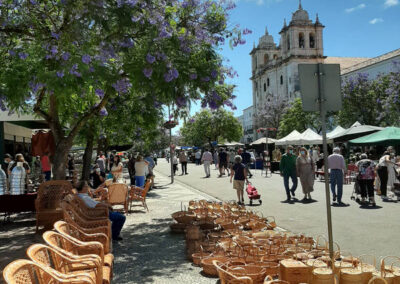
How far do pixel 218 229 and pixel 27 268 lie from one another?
5264mm

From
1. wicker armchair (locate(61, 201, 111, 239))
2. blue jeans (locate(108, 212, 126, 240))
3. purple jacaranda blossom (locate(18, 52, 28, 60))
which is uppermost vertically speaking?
purple jacaranda blossom (locate(18, 52, 28, 60))

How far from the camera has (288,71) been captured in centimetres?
7500

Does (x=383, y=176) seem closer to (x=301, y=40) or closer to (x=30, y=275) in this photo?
(x=30, y=275)

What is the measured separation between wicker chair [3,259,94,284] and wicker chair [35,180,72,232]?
17.8 ft

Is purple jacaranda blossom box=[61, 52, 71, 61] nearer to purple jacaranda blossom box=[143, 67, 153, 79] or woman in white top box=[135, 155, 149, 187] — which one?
purple jacaranda blossom box=[143, 67, 153, 79]

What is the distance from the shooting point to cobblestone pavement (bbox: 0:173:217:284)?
5465 mm

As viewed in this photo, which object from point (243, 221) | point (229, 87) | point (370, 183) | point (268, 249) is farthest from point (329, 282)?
point (370, 183)

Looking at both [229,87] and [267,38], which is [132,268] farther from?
[267,38]

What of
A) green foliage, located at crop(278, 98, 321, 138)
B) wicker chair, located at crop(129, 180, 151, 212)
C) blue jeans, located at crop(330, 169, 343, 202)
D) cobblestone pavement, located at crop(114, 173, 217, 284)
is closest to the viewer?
cobblestone pavement, located at crop(114, 173, 217, 284)

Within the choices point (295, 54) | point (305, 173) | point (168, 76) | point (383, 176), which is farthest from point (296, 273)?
point (295, 54)

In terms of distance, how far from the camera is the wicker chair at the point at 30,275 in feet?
8.18

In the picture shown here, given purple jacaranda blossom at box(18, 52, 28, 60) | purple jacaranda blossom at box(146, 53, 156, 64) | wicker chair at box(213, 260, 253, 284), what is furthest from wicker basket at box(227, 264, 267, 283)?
purple jacaranda blossom at box(18, 52, 28, 60)

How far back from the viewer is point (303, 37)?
7406 cm

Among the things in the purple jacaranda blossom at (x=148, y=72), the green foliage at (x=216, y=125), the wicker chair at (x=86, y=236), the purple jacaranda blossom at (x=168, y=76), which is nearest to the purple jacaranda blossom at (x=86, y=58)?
the purple jacaranda blossom at (x=148, y=72)
